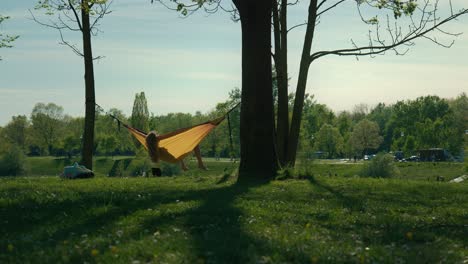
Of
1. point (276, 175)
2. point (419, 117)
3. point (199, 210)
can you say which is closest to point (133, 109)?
point (419, 117)

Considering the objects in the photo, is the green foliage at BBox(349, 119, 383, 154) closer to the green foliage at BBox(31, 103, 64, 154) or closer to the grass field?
the green foliage at BBox(31, 103, 64, 154)

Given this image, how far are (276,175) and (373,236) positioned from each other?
773 cm

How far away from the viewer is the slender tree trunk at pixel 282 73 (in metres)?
19.5

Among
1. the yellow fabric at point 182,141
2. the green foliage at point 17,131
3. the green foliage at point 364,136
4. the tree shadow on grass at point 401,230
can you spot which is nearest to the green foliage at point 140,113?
the green foliage at point 364,136

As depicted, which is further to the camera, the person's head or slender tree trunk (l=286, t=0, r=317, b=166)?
the person's head

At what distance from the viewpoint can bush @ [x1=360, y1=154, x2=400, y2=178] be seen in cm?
3753

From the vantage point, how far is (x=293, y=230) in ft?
26.3

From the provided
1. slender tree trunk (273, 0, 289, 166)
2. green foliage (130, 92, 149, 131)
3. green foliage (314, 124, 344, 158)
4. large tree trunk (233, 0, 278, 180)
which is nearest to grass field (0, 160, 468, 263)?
large tree trunk (233, 0, 278, 180)

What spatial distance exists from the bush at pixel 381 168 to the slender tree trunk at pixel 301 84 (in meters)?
18.3

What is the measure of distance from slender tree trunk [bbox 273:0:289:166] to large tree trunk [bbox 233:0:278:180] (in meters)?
3.89

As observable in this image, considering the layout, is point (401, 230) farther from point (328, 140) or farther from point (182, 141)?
point (328, 140)

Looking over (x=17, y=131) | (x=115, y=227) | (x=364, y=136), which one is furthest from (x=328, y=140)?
(x=115, y=227)

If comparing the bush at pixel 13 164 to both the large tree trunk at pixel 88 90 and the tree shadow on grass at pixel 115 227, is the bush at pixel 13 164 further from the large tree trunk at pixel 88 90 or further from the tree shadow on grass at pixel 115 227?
the tree shadow on grass at pixel 115 227

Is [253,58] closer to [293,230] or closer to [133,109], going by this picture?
[293,230]
